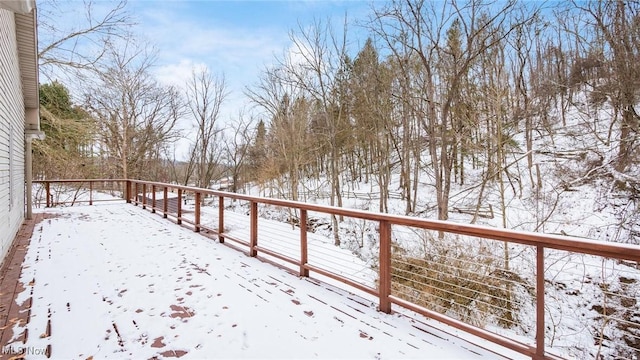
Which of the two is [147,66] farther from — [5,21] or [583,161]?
[583,161]

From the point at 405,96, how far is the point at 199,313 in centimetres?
1124

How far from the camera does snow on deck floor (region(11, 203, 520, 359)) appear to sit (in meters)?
2.21

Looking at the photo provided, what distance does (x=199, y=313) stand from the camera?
9.04ft

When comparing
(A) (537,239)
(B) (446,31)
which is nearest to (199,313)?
(A) (537,239)

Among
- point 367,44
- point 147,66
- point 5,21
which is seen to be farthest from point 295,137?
point 5,21

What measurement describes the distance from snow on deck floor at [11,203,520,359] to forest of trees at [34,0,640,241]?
265 inches

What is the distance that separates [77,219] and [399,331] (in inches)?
325

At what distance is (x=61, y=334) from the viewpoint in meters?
2.38

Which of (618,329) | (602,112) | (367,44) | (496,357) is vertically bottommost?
(618,329)

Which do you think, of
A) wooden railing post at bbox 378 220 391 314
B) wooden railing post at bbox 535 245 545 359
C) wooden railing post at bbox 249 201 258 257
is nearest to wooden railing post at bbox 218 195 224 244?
wooden railing post at bbox 249 201 258 257

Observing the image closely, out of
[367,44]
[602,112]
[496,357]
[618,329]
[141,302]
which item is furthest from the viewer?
[367,44]

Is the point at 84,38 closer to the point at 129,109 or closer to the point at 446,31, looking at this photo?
the point at 129,109

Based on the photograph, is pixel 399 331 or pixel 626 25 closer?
pixel 399 331

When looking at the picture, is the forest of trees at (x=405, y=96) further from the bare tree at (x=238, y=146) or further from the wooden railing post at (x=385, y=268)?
the wooden railing post at (x=385, y=268)
